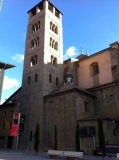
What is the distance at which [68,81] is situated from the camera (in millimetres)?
28266

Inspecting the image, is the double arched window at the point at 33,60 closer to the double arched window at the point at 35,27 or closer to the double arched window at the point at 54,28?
the double arched window at the point at 35,27

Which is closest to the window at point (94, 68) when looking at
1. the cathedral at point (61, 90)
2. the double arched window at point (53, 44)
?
the cathedral at point (61, 90)

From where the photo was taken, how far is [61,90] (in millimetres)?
24484

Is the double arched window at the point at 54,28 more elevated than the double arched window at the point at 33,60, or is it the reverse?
the double arched window at the point at 54,28

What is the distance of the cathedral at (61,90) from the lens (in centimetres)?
2053

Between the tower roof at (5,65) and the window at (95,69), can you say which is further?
the window at (95,69)

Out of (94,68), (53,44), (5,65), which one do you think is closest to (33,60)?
(53,44)

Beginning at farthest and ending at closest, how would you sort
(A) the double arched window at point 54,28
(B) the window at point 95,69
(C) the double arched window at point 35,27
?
(A) the double arched window at point 54,28 → (C) the double arched window at point 35,27 → (B) the window at point 95,69

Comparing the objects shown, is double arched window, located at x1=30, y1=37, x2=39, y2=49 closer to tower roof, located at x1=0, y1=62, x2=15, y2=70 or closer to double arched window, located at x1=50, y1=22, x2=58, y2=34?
double arched window, located at x1=50, y1=22, x2=58, y2=34

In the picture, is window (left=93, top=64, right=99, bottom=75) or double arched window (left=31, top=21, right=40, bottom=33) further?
double arched window (left=31, top=21, right=40, bottom=33)

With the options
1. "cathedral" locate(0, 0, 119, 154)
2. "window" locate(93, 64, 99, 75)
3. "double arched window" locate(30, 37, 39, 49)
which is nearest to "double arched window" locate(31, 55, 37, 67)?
"cathedral" locate(0, 0, 119, 154)

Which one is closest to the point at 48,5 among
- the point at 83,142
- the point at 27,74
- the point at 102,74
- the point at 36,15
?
the point at 36,15

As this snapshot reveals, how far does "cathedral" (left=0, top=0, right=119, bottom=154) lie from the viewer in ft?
67.4

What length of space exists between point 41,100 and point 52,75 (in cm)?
535
